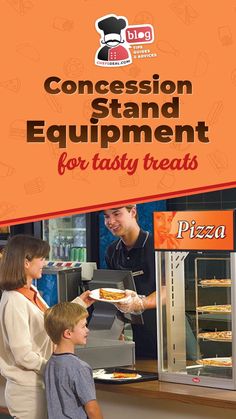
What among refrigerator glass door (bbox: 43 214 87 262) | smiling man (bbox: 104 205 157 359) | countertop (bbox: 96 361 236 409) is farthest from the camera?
refrigerator glass door (bbox: 43 214 87 262)

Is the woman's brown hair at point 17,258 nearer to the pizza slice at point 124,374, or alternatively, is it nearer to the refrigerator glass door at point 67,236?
the pizza slice at point 124,374

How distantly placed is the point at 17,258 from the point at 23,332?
1.18 feet

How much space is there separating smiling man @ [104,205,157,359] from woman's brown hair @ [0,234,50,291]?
136cm

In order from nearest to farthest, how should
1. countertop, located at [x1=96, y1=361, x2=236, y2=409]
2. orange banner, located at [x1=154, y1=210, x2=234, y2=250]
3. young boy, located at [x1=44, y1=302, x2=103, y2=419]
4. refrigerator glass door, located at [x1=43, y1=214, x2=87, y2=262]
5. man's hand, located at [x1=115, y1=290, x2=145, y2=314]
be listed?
young boy, located at [x1=44, y1=302, x2=103, y2=419]
countertop, located at [x1=96, y1=361, x2=236, y2=409]
orange banner, located at [x1=154, y1=210, x2=234, y2=250]
man's hand, located at [x1=115, y1=290, x2=145, y2=314]
refrigerator glass door, located at [x1=43, y1=214, x2=87, y2=262]

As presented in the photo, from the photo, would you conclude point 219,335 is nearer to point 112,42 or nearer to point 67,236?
point 112,42

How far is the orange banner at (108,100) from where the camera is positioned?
5125 millimetres

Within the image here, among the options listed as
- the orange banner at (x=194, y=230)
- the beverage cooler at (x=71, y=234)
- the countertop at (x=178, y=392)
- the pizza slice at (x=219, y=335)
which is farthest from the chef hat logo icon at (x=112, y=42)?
the beverage cooler at (x=71, y=234)

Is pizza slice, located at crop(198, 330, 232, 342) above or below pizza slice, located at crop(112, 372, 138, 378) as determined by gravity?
above

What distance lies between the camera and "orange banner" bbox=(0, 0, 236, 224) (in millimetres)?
5125

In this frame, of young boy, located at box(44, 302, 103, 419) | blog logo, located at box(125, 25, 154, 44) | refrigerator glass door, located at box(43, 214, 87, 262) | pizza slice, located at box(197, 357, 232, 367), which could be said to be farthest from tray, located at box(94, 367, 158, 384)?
refrigerator glass door, located at box(43, 214, 87, 262)

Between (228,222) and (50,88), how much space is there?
1.47 metres

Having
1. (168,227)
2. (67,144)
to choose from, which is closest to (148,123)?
(67,144)

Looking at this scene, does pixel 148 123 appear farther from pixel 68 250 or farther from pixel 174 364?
pixel 68 250

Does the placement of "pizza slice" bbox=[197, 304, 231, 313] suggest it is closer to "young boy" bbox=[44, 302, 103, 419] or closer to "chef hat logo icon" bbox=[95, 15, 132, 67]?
"young boy" bbox=[44, 302, 103, 419]
